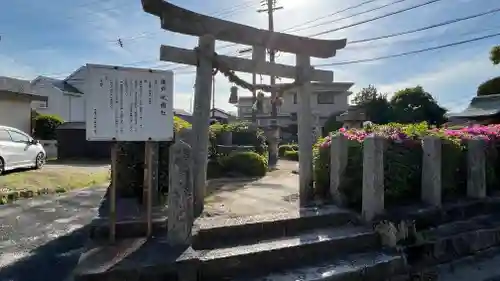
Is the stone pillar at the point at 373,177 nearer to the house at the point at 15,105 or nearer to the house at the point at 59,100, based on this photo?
the house at the point at 15,105

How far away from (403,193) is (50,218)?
5.75 meters

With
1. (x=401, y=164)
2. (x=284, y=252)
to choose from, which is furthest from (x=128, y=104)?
(x=401, y=164)

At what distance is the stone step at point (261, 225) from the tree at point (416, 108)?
17.8 meters

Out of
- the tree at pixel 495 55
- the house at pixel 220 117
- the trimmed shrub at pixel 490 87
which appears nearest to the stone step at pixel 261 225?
the tree at pixel 495 55

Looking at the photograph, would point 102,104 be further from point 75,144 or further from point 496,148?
point 75,144

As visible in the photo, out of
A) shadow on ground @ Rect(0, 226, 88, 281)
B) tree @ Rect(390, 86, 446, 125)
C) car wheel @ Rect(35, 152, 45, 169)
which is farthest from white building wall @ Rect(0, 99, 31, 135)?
tree @ Rect(390, 86, 446, 125)

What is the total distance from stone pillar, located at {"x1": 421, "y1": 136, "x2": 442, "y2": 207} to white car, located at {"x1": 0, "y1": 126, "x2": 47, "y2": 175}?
426 inches

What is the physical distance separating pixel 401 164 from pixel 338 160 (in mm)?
918

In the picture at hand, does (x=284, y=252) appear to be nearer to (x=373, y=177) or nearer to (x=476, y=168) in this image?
(x=373, y=177)

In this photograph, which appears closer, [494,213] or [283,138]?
[494,213]

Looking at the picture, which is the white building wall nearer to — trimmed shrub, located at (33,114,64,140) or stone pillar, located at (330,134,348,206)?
trimmed shrub, located at (33,114,64,140)

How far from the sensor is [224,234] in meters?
4.16

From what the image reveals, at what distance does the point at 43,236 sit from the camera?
→ 5000mm

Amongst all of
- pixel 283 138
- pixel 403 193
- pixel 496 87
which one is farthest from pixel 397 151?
pixel 283 138
